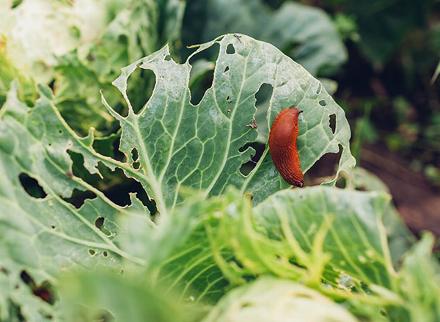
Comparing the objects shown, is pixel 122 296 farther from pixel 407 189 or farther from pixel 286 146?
pixel 407 189

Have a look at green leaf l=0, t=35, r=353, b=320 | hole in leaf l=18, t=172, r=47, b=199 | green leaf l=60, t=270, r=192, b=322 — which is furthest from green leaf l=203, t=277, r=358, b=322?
hole in leaf l=18, t=172, r=47, b=199

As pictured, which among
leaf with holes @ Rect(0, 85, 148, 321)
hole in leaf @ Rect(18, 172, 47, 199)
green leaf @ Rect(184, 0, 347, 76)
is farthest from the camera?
green leaf @ Rect(184, 0, 347, 76)

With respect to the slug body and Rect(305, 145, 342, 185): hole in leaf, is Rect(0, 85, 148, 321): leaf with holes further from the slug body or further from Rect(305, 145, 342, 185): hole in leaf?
Rect(305, 145, 342, 185): hole in leaf

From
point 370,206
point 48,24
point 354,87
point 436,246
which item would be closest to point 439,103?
point 354,87

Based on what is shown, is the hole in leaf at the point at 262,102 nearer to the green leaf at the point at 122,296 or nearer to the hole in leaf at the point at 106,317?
the hole in leaf at the point at 106,317

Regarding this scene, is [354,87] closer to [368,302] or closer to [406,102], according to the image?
[406,102]

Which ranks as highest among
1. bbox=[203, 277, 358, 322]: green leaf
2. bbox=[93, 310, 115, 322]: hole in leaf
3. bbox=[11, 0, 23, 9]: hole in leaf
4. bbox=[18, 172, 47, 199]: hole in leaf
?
bbox=[11, 0, 23, 9]: hole in leaf
